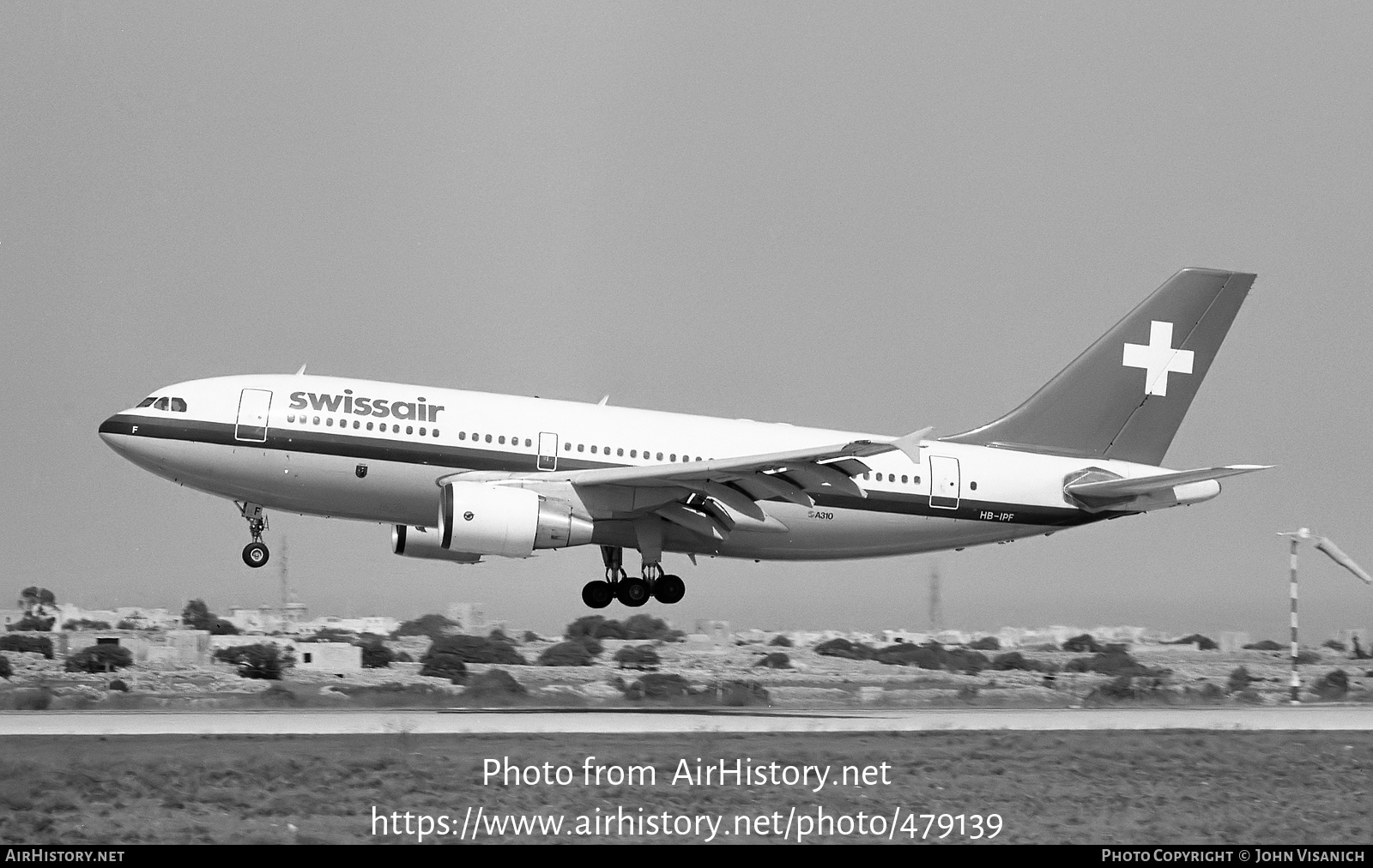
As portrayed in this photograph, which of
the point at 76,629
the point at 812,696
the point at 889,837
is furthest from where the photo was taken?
the point at 76,629

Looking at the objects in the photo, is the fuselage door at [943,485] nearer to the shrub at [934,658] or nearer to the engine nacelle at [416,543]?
the engine nacelle at [416,543]

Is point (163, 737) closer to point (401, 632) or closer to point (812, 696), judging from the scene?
point (812, 696)

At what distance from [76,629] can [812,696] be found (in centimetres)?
5661

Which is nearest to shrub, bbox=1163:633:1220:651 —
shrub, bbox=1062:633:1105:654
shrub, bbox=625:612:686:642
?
shrub, bbox=1062:633:1105:654

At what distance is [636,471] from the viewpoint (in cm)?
2898

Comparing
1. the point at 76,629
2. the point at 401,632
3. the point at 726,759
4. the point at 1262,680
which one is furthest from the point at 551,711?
the point at 76,629

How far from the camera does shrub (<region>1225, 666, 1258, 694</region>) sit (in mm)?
41312

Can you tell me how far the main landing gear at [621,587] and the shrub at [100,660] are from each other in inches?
798

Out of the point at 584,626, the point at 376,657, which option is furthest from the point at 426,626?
the point at 376,657

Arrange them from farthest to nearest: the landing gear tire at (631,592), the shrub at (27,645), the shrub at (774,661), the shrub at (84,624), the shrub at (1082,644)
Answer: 1. the shrub at (84,624)
2. the shrub at (1082,644)
3. the shrub at (27,645)
4. the shrub at (774,661)
5. the landing gear tire at (631,592)

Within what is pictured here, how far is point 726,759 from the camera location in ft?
72.7

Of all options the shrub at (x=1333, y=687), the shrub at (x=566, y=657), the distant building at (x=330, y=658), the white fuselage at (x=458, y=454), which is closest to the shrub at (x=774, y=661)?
the shrub at (x=566, y=657)

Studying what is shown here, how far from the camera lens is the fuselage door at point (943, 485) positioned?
32469 millimetres

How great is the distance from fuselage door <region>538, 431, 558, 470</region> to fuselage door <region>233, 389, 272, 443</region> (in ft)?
17.0
